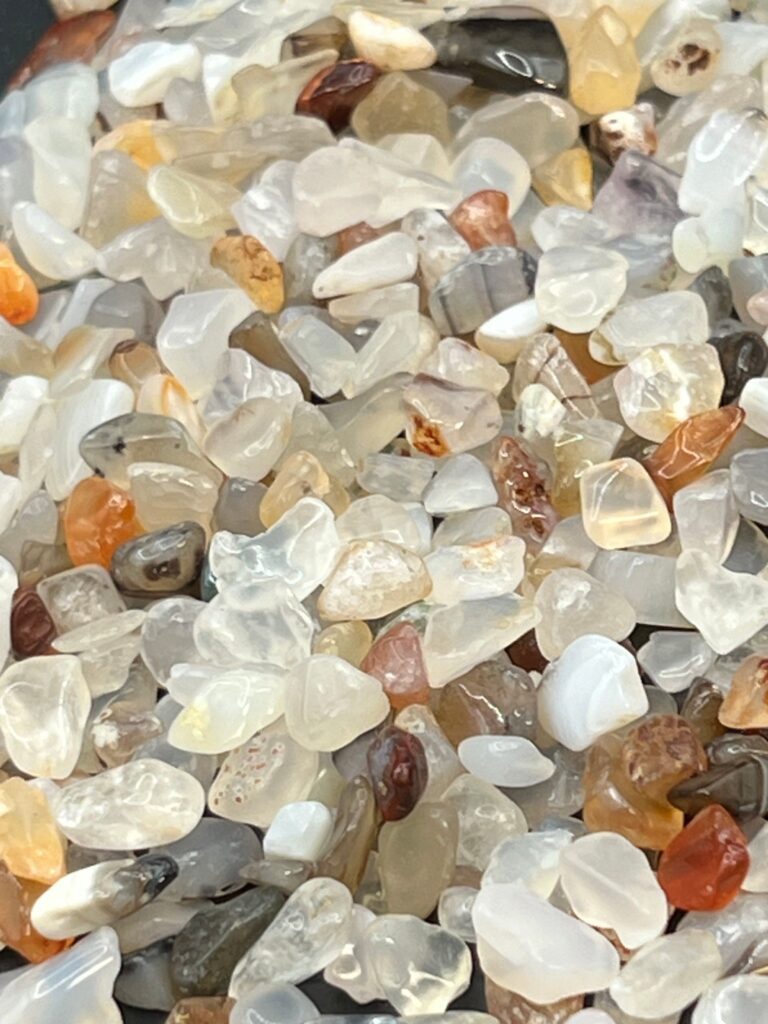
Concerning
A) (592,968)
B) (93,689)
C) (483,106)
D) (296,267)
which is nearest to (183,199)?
(296,267)

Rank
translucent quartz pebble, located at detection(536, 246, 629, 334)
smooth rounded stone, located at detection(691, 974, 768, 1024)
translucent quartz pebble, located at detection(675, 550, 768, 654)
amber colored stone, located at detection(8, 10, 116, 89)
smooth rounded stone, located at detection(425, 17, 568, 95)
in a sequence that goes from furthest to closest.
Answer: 1. amber colored stone, located at detection(8, 10, 116, 89)
2. smooth rounded stone, located at detection(425, 17, 568, 95)
3. translucent quartz pebble, located at detection(536, 246, 629, 334)
4. translucent quartz pebble, located at detection(675, 550, 768, 654)
5. smooth rounded stone, located at detection(691, 974, 768, 1024)

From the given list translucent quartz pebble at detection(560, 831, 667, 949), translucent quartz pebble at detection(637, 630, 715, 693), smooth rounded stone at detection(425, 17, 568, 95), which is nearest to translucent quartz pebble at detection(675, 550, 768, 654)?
translucent quartz pebble at detection(637, 630, 715, 693)

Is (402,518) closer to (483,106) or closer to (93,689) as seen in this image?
(93,689)

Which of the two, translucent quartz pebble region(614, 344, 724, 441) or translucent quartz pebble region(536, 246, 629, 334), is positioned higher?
translucent quartz pebble region(536, 246, 629, 334)

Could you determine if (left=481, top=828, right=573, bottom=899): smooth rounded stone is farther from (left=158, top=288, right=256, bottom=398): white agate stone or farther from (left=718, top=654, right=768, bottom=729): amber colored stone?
(left=158, top=288, right=256, bottom=398): white agate stone

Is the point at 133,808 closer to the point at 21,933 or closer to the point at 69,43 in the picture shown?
the point at 21,933

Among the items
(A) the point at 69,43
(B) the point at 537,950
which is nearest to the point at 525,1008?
(B) the point at 537,950

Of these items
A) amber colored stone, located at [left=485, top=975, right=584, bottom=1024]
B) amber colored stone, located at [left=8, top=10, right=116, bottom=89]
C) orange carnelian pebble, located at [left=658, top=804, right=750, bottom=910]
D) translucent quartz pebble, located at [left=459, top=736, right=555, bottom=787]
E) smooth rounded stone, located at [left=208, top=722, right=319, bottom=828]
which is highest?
amber colored stone, located at [left=8, top=10, right=116, bottom=89]

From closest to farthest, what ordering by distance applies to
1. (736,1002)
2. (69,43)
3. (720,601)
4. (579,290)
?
(736,1002), (720,601), (579,290), (69,43)

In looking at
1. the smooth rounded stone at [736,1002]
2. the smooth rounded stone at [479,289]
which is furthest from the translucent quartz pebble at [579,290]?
the smooth rounded stone at [736,1002]
